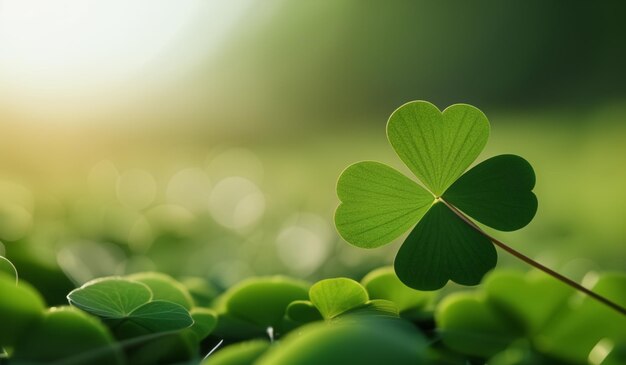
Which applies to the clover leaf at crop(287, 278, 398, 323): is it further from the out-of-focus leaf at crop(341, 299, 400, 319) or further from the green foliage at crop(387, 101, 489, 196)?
the green foliage at crop(387, 101, 489, 196)

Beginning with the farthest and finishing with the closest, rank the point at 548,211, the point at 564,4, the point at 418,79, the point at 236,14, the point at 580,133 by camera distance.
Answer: the point at 236,14 → the point at 418,79 → the point at 564,4 → the point at 580,133 → the point at 548,211

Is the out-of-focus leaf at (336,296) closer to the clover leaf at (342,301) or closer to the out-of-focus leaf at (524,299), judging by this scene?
the clover leaf at (342,301)

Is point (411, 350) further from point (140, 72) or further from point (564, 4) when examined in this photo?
point (140, 72)

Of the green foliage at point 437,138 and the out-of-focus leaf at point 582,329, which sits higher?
the green foliage at point 437,138

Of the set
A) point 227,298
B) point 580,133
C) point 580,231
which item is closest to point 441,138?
point 227,298

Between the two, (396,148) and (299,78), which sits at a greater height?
(299,78)

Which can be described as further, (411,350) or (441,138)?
(441,138)

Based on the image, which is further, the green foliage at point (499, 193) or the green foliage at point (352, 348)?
the green foliage at point (499, 193)

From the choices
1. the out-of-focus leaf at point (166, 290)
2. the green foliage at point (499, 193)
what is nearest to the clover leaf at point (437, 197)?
the green foliage at point (499, 193)
